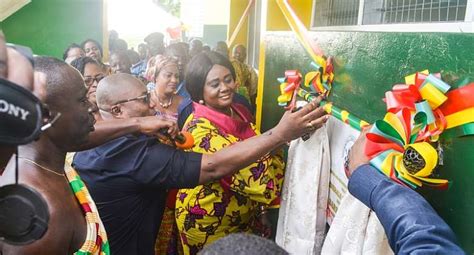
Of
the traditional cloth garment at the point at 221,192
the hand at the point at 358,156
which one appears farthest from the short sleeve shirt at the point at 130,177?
the hand at the point at 358,156

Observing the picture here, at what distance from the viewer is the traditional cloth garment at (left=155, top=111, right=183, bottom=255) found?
10.3 feet

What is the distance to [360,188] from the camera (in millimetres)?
1293

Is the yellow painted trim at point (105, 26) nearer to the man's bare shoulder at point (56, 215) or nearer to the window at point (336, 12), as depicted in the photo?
the window at point (336, 12)

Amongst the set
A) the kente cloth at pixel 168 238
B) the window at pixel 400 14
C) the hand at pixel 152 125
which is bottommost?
the kente cloth at pixel 168 238

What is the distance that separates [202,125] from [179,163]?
1.73ft

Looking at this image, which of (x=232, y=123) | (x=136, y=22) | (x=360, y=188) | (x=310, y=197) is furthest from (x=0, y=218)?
(x=136, y=22)

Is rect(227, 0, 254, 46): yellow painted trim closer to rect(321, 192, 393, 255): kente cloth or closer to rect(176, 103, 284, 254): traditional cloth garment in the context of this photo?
rect(176, 103, 284, 254): traditional cloth garment

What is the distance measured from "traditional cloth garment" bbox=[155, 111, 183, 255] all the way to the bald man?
2.05 ft

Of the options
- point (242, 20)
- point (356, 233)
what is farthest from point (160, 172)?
point (242, 20)

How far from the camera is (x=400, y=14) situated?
2016 millimetres

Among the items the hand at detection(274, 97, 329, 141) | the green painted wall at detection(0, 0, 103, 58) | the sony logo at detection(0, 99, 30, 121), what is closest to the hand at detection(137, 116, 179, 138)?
the hand at detection(274, 97, 329, 141)

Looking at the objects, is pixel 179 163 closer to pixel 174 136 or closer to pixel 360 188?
pixel 174 136

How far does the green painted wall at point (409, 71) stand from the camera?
1.27 meters

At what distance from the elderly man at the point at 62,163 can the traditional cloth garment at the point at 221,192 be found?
0.92 metres
